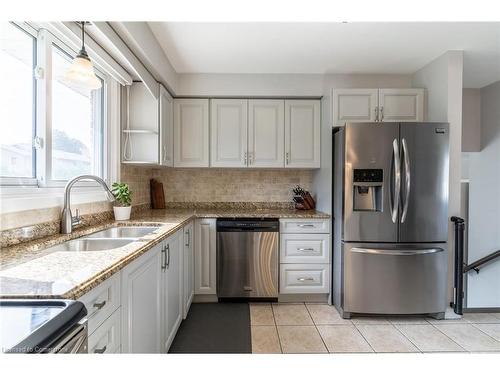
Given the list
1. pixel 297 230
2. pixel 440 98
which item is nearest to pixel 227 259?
pixel 297 230

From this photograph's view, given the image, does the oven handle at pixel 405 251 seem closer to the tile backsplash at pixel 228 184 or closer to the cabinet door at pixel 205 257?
the tile backsplash at pixel 228 184

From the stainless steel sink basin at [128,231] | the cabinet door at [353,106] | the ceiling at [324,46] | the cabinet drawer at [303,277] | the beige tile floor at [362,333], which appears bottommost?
the beige tile floor at [362,333]

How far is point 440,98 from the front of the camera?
2475mm

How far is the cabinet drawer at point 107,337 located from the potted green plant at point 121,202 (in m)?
1.23

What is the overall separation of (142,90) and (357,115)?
2125 mm

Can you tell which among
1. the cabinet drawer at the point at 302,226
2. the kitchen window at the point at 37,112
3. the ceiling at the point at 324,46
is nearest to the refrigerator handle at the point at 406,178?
the cabinet drawer at the point at 302,226

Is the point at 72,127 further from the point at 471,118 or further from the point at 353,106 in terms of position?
the point at 471,118

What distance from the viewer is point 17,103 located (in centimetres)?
135

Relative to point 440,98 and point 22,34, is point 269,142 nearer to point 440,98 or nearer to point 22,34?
point 440,98

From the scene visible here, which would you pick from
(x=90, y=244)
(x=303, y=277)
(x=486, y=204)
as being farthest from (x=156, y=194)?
(x=486, y=204)

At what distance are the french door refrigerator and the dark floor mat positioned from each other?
3.15ft

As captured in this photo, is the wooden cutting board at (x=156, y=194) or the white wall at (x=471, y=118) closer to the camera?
the wooden cutting board at (x=156, y=194)

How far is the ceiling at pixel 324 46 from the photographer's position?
6.59 feet
